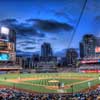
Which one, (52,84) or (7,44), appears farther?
(7,44)

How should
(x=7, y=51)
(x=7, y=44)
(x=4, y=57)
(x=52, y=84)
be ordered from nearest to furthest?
(x=52, y=84)
(x=4, y=57)
(x=7, y=51)
(x=7, y=44)

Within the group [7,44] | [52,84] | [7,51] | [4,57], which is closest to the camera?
[52,84]

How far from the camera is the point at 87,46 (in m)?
40.5

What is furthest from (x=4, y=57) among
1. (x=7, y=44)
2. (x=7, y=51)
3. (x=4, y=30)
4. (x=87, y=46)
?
(x=87, y=46)

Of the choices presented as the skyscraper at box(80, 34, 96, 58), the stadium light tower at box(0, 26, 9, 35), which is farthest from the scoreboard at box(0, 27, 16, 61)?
the skyscraper at box(80, 34, 96, 58)

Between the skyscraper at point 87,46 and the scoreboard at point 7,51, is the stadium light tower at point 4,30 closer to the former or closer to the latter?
the scoreboard at point 7,51

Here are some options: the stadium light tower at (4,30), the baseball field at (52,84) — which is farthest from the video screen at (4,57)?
the baseball field at (52,84)

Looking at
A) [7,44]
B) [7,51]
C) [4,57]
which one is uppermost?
[7,44]

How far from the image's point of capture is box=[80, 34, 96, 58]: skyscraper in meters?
38.8

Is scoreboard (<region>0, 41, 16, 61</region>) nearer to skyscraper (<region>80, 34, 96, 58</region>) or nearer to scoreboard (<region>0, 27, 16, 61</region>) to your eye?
scoreboard (<region>0, 27, 16, 61</region>)

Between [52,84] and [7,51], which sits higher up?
[7,51]

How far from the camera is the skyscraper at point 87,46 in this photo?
38753mm

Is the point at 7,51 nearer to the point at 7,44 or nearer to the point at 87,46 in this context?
the point at 7,44

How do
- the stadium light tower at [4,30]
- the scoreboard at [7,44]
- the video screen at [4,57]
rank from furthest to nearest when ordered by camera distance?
the scoreboard at [7,44] < the video screen at [4,57] < the stadium light tower at [4,30]
